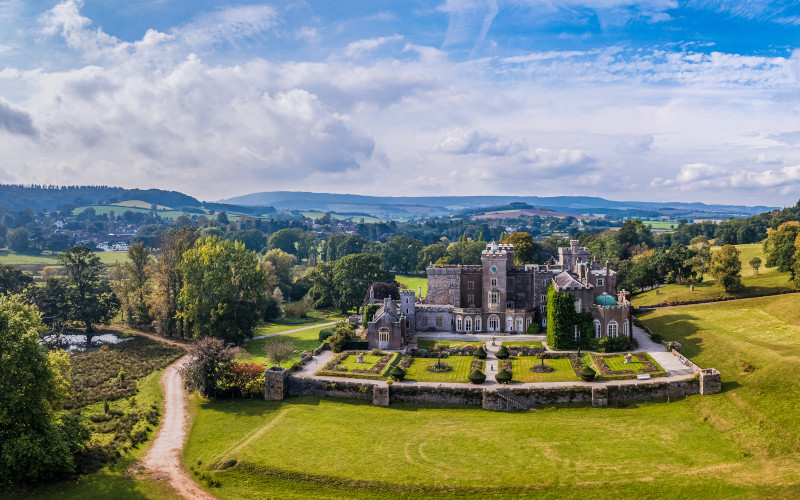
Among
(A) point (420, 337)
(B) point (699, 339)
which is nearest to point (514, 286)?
(A) point (420, 337)

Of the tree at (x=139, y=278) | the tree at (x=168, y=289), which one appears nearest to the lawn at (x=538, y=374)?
the tree at (x=168, y=289)

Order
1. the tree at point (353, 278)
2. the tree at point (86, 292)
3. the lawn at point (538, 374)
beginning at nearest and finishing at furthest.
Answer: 1. the lawn at point (538, 374)
2. the tree at point (86, 292)
3. the tree at point (353, 278)

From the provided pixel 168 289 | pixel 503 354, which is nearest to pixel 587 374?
pixel 503 354

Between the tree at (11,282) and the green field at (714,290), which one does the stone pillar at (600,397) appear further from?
the tree at (11,282)

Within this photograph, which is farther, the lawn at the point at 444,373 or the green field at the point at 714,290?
the green field at the point at 714,290

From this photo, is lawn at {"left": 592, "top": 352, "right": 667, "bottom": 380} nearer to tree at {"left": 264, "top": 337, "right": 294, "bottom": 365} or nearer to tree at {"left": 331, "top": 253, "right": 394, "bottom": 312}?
tree at {"left": 264, "top": 337, "right": 294, "bottom": 365}

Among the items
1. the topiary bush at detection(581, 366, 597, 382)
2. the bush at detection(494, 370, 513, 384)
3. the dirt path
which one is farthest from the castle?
the dirt path
